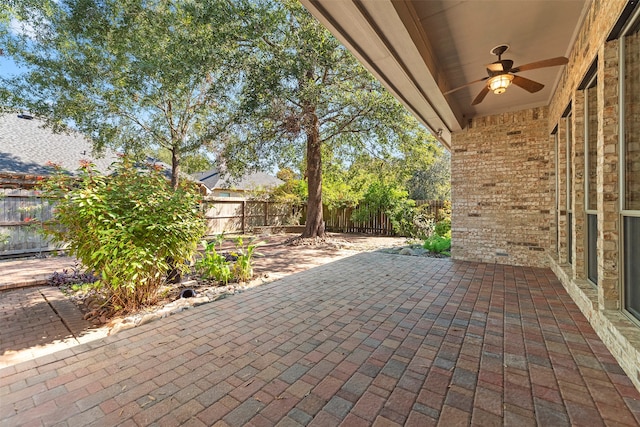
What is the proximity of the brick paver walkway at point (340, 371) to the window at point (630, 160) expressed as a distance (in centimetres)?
61

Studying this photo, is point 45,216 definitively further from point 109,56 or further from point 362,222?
point 362,222

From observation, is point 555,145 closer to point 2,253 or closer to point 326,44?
point 326,44

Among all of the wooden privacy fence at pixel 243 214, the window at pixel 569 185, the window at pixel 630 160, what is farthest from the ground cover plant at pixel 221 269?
the wooden privacy fence at pixel 243 214

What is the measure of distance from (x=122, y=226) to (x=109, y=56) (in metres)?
7.64

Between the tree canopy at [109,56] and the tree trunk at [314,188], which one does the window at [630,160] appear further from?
the tree trunk at [314,188]

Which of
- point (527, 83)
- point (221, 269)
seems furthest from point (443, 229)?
point (221, 269)

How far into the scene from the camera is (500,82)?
3535 millimetres

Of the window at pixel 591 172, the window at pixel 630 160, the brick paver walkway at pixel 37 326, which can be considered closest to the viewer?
the window at pixel 630 160

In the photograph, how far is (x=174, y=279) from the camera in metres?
4.14

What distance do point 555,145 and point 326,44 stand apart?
16.2 feet

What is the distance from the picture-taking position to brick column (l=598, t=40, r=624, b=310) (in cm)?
232

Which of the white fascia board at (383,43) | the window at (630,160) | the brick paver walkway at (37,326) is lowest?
the brick paver walkway at (37,326)

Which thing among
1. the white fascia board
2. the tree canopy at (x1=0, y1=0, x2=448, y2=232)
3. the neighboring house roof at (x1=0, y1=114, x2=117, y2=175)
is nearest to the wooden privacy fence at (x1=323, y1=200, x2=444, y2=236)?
the tree canopy at (x1=0, y1=0, x2=448, y2=232)

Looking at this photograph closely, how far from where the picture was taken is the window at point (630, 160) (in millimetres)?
2139
